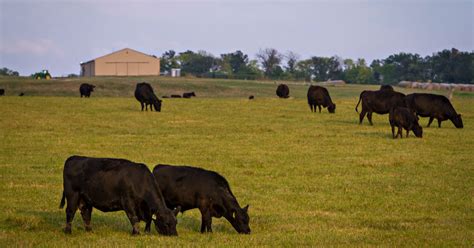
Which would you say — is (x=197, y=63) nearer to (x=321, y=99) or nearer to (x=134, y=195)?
(x=321, y=99)

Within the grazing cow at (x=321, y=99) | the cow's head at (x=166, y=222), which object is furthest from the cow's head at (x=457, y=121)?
the cow's head at (x=166, y=222)

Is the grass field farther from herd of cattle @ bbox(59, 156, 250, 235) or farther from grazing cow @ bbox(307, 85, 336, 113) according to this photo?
grazing cow @ bbox(307, 85, 336, 113)

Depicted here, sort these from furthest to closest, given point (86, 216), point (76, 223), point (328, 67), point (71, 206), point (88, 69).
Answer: point (328, 67) → point (88, 69) → point (76, 223) → point (86, 216) → point (71, 206)

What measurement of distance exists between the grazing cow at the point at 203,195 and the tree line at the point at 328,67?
365ft

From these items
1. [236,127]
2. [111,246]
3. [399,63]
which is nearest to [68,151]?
[236,127]

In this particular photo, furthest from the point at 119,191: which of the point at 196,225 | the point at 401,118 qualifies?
the point at 401,118

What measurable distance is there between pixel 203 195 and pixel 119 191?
4.86 feet

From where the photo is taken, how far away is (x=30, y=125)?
105 ft

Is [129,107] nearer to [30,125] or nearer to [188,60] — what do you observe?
[30,125]

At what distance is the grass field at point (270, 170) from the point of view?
40.1 ft

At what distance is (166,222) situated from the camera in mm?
11602

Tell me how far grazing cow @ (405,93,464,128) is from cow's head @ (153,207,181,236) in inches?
968

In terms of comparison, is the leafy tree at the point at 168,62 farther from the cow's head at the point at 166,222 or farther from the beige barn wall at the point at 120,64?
the cow's head at the point at 166,222

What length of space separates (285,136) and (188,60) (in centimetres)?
13994
